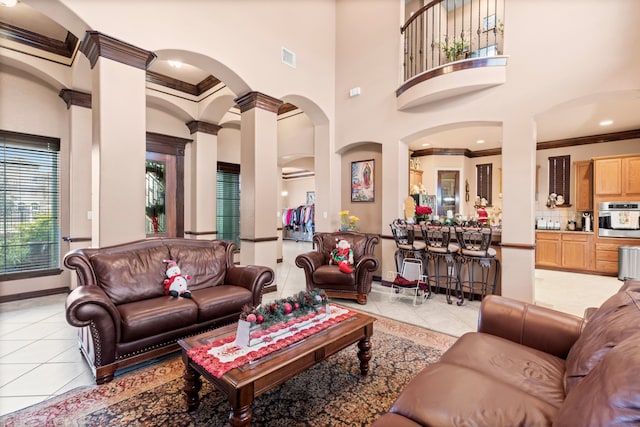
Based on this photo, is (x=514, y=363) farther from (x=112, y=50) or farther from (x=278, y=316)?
(x=112, y=50)

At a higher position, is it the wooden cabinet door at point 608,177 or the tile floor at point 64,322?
the wooden cabinet door at point 608,177

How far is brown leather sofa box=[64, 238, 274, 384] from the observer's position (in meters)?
2.18

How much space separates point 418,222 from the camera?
4.90 meters

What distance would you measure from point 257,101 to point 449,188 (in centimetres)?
593

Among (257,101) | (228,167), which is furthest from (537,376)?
(228,167)

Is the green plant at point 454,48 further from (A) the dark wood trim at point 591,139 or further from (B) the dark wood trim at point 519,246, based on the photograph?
(A) the dark wood trim at point 591,139

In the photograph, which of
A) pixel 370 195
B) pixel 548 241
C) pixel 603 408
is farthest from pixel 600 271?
pixel 603 408

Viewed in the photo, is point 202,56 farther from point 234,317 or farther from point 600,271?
point 600,271

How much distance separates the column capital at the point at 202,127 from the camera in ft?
18.9

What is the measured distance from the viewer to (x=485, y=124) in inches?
167

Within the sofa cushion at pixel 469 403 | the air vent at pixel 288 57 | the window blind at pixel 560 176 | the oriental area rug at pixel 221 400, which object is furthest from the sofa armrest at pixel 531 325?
the window blind at pixel 560 176

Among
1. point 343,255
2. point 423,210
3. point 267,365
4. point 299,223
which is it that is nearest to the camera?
point 267,365

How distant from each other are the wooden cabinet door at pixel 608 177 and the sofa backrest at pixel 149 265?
7091mm

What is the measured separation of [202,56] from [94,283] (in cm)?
297
